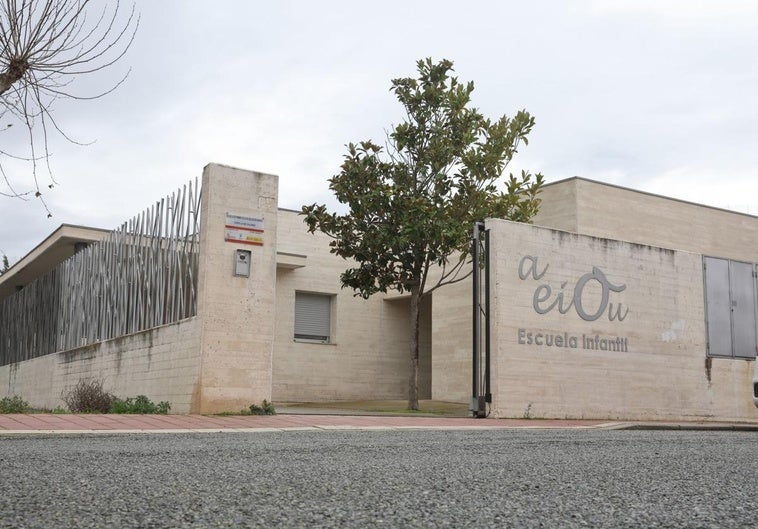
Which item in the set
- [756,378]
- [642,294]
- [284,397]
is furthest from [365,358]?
[756,378]

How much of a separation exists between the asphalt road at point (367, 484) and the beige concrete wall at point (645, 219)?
14.8 m

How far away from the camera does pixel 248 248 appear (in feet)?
44.5

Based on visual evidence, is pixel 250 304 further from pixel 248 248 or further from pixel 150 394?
pixel 150 394

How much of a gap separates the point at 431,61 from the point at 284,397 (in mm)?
11467

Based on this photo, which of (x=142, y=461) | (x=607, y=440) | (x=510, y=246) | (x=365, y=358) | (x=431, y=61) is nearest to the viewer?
(x=142, y=461)

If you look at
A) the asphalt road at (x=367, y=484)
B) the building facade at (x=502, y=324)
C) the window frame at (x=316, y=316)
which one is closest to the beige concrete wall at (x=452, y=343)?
the building facade at (x=502, y=324)

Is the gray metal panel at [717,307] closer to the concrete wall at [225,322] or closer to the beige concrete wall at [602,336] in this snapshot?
the beige concrete wall at [602,336]

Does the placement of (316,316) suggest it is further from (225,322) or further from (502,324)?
(225,322)

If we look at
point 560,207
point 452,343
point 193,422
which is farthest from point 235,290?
point 560,207

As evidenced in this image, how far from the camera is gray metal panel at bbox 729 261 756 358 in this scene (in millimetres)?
19750

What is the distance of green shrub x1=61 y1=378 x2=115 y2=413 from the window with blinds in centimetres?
828

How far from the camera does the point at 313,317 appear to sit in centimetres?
2595

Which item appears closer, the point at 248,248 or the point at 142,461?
the point at 142,461

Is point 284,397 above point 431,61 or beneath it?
beneath
